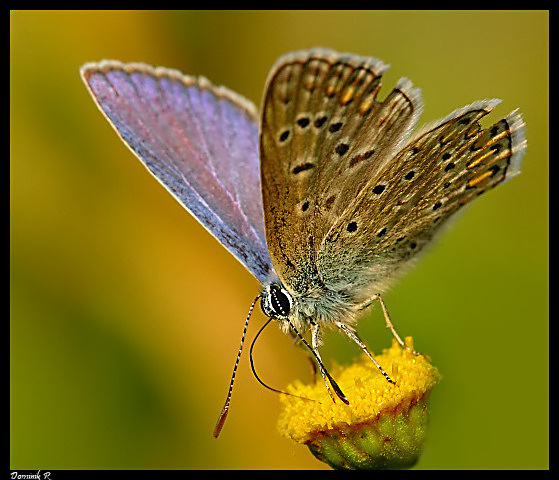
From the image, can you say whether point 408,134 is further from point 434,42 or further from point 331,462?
point 434,42

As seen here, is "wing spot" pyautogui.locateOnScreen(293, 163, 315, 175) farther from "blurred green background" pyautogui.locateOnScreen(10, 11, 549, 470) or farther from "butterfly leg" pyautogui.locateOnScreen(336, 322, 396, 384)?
"blurred green background" pyautogui.locateOnScreen(10, 11, 549, 470)

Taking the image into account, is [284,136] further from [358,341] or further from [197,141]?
[358,341]

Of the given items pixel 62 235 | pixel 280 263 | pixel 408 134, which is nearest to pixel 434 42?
pixel 408 134

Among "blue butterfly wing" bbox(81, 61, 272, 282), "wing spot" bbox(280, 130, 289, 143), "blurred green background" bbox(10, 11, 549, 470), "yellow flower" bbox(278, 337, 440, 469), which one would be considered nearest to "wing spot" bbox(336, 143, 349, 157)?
"wing spot" bbox(280, 130, 289, 143)

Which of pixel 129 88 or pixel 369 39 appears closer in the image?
pixel 129 88

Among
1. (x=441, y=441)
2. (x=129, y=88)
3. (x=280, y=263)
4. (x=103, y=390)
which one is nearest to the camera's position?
(x=280, y=263)

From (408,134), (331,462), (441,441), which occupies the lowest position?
(441,441)

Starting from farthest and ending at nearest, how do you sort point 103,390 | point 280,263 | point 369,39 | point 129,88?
point 369,39 < point 103,390 < point 129,88 < point 280,263

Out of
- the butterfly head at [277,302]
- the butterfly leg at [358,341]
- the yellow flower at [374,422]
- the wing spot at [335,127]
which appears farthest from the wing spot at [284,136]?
the yellow flower at [374,422]
